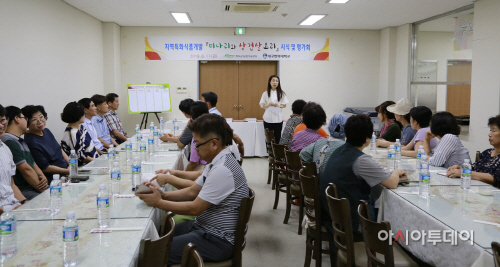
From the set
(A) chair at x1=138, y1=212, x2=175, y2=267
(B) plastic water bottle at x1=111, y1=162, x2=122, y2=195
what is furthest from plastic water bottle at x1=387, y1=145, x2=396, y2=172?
(A) chair at x1=138, y1=212, x2=175, y2=267

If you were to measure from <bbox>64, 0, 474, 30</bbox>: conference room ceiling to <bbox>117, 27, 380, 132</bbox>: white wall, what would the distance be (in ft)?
0.98

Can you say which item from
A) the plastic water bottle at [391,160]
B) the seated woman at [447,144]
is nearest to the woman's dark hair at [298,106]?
the plastic water bottle at [391,160]

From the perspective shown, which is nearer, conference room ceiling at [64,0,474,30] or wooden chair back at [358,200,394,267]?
wooden chair back at [358,200,394,267]

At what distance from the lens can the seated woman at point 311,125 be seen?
398cm

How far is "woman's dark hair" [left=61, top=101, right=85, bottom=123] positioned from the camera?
415 centimetres

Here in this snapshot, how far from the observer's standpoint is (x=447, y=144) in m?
3.29

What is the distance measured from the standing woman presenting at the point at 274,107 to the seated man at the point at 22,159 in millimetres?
4923

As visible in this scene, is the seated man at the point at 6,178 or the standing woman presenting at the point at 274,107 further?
the standing woman presenting at the point at 274,107

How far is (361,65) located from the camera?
9.07 meters

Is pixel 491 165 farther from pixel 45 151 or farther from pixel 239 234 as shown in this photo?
pixel 45 151

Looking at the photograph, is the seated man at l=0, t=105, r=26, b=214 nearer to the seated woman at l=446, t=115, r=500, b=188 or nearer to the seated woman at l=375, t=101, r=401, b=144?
the seated woman at l=446, t=115, r=500, b=188

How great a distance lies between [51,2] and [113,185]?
14.3ft

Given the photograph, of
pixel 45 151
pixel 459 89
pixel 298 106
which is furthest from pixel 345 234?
pixel 459 89

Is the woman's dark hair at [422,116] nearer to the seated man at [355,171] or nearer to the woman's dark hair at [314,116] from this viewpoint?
the woman's dark hair at [314,116]
